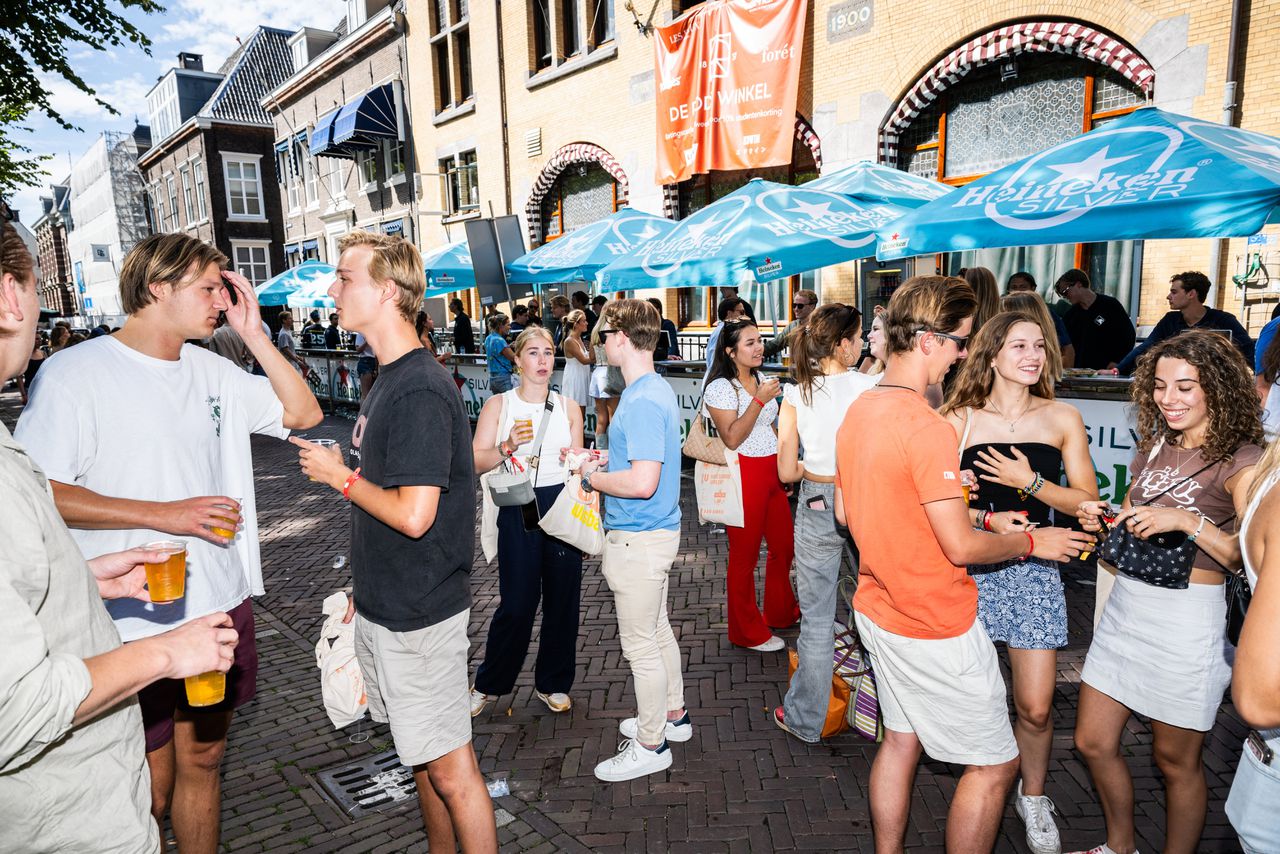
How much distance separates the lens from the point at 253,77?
3384cm

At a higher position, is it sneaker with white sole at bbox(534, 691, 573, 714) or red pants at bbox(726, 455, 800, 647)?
red pants at bbox(726, 455, 800, 647)

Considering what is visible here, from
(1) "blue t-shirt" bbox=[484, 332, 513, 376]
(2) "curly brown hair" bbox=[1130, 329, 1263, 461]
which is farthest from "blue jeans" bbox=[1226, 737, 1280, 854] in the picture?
(1) "blue t-shirt" bbox=[484, 332, 513, 376]

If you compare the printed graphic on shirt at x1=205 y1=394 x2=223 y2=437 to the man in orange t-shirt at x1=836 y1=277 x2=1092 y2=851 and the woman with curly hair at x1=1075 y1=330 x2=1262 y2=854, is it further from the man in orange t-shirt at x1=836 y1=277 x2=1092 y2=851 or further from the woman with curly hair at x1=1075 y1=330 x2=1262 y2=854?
the woman with curly hair at x1=1075 y1=330 x2=1262 y2=854

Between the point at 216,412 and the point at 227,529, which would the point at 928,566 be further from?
Result: the point at 216,412

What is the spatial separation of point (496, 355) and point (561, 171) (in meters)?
8.39

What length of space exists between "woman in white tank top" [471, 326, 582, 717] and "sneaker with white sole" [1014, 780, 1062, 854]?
2.22 meters

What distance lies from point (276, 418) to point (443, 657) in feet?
4.16

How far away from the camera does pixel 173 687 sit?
2.47m

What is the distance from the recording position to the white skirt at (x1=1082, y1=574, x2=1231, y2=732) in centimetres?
235

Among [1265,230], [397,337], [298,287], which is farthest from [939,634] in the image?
[298,287]

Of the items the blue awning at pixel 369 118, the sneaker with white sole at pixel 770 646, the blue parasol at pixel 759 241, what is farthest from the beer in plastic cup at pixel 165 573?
the blue awning at pixel 369 118

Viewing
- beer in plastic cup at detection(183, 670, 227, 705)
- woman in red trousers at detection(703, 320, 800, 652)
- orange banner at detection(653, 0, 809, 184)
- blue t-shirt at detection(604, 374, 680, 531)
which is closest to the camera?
beer in plastic cup at detection(183, 670, 227, 705)

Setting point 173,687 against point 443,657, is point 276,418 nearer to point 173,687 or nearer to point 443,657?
point 173,687

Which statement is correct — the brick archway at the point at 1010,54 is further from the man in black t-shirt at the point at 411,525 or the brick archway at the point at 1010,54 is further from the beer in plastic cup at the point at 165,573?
the beer in plastic cup at the point at 165,573
